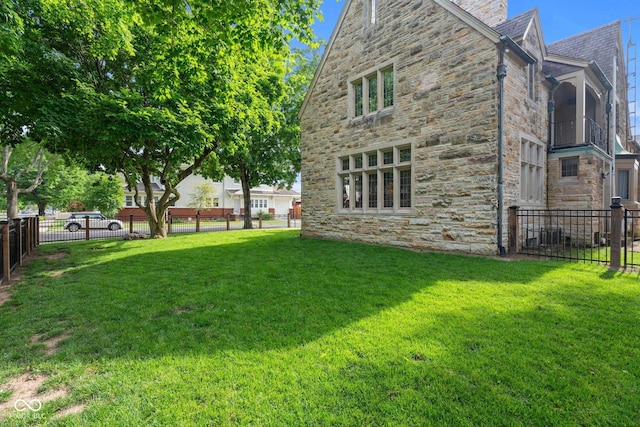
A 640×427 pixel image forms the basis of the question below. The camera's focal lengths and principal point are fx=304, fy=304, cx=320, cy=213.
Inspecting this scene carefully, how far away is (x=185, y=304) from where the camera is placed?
4727 mm

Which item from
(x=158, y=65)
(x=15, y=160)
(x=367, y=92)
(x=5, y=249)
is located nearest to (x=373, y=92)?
(x=367, y=92)

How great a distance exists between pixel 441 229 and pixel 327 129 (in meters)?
6.37

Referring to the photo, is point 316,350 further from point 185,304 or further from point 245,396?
point 185,304

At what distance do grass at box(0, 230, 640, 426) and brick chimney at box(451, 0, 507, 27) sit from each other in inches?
447

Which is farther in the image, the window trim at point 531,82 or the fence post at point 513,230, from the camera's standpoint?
the window trim at point 531,82

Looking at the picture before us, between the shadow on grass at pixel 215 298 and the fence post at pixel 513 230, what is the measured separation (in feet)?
4.63

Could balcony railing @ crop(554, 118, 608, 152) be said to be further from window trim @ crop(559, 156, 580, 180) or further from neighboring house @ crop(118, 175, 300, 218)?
neighboring house @ crop(118, 175, 300, 218)

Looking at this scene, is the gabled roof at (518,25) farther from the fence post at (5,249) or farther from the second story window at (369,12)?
the fence post at (5,249)

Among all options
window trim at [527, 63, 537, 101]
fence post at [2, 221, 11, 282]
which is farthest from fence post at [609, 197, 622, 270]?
fence post at [2, 221, 11, 282]

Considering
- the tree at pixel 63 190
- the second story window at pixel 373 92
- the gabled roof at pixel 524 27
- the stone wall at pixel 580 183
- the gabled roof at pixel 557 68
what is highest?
the gabled roof at pixel 524 27

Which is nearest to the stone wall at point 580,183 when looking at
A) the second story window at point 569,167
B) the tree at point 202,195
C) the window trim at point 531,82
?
the second story window at point 569,167

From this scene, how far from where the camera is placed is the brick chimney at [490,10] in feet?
41.0

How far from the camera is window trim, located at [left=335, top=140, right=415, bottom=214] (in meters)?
10.1

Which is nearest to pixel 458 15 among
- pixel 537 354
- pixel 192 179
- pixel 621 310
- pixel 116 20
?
pixel 621 310
